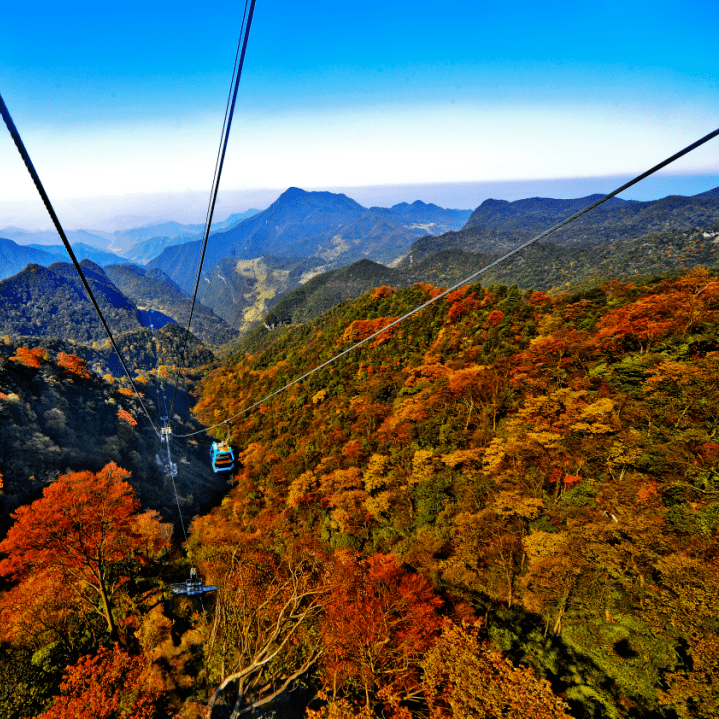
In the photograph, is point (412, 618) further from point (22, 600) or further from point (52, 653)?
point (22, 600)

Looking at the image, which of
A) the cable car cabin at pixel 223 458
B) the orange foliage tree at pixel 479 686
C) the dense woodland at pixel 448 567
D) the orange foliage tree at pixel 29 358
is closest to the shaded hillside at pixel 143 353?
the orange foliage tree at pixel 29 358

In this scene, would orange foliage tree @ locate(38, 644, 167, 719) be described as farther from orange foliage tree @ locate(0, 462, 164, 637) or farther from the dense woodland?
orange foliage tree @ locate(0, 462, 164, 637)

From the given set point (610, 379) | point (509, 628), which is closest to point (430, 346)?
point (610, 379)

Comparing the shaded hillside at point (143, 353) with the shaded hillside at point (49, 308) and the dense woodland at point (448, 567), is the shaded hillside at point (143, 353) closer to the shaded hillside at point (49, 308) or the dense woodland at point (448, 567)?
the shaded hillside at point (49, 308)

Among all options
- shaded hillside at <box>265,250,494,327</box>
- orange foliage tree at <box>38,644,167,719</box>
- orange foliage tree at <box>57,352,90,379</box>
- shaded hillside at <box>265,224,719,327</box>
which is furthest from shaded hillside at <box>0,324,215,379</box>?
orange foliage tree at <box>38,644,167,719</box>

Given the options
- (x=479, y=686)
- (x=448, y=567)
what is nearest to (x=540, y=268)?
(x=448, y=567)

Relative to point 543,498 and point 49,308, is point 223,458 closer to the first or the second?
point 543,498
